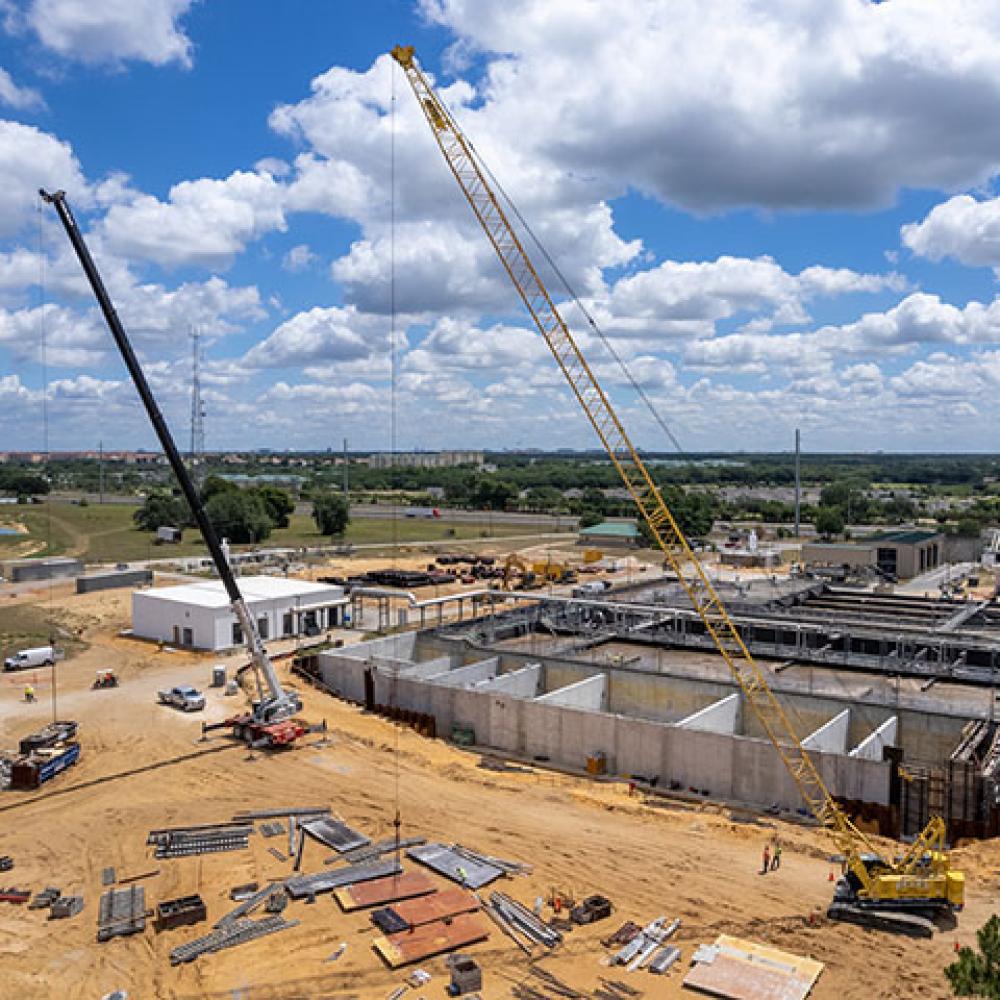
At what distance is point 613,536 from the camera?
372ft

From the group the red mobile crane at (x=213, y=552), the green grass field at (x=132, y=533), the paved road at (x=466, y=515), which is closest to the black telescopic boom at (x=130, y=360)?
the red mobile crane at (x=213, y=552)

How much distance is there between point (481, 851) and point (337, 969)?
6.70 m

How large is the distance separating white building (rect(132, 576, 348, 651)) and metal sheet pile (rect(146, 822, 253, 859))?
26369 mm

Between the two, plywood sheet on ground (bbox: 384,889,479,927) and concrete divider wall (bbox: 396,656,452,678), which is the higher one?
concrete divider wall (bbox: 396,656,452,678)

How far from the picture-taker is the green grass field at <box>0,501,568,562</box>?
9988 cm

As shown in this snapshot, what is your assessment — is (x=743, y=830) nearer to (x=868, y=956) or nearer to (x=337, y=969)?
(x=868, y=956)

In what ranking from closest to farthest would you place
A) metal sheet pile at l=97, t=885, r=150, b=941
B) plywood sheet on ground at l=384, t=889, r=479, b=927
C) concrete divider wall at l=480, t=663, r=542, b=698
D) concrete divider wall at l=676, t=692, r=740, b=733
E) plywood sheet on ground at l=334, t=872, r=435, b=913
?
1. metal sheet pile at l=97, t=885, r=150, b=941
2. plywood sheet on ground at l=384, t=889, r=479, b=927
3. plywood sheet on ground at l=334, t=872, r=435, b=913
4. concrete divider wall at l=676, t=692, r=740, b=733
5. concrete divider wall at l=480, t=663, r=542, b=698

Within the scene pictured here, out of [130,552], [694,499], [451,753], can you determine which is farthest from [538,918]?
[694,499]

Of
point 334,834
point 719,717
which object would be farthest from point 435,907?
point 719,717

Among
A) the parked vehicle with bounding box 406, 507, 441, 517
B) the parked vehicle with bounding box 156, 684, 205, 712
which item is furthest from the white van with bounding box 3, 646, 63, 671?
the parked vehicle with bounding box 406, 507, 441, 517

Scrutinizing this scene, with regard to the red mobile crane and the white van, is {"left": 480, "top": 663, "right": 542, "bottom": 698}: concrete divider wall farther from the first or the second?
the white van

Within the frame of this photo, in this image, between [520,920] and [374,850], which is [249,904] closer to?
[374,850]

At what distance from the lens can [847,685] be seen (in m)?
42.0

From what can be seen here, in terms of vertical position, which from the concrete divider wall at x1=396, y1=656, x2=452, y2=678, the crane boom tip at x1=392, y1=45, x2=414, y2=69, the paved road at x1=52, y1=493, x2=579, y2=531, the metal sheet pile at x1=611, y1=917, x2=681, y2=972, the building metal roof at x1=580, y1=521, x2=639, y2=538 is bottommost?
the metal sheet pile at x1=611, y1=917, x2=681, y2=972
